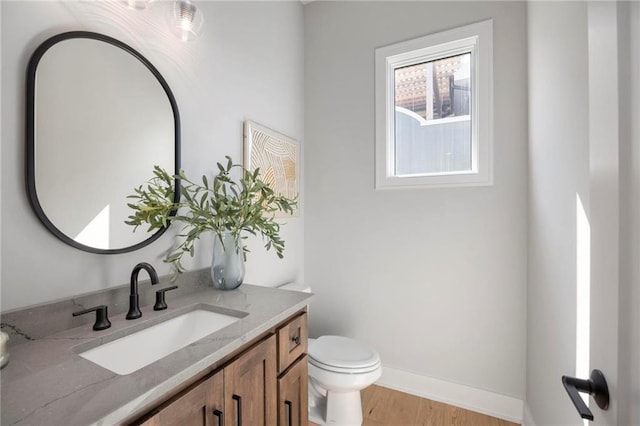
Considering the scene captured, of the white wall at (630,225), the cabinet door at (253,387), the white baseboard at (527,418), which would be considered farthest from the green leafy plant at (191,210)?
the white baseboard at (527,418)

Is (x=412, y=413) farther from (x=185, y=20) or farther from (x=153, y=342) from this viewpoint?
(x=185, y=20)

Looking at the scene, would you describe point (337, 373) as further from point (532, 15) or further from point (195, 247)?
point (532, 15)

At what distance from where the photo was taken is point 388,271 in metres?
2.03

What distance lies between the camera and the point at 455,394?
1817 mm

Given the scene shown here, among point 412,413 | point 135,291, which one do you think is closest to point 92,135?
point 135,291

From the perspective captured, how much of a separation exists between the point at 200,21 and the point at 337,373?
186 centimetres

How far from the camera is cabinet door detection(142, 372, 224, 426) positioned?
61cm

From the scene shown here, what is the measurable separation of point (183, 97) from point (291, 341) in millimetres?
1218

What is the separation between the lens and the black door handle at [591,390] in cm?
48

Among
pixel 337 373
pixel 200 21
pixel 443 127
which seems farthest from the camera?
pixel 443 127

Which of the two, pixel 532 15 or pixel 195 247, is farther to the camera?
pixel 532 15

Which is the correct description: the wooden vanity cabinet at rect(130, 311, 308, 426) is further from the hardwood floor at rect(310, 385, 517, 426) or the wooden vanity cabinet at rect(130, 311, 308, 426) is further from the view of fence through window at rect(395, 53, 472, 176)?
the view of fence through window at rect(395, 53, 472, 176)

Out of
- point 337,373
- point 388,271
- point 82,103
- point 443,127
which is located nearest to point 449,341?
point 388,271

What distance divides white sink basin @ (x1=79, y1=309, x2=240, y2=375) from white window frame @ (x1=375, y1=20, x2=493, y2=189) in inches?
57.8
